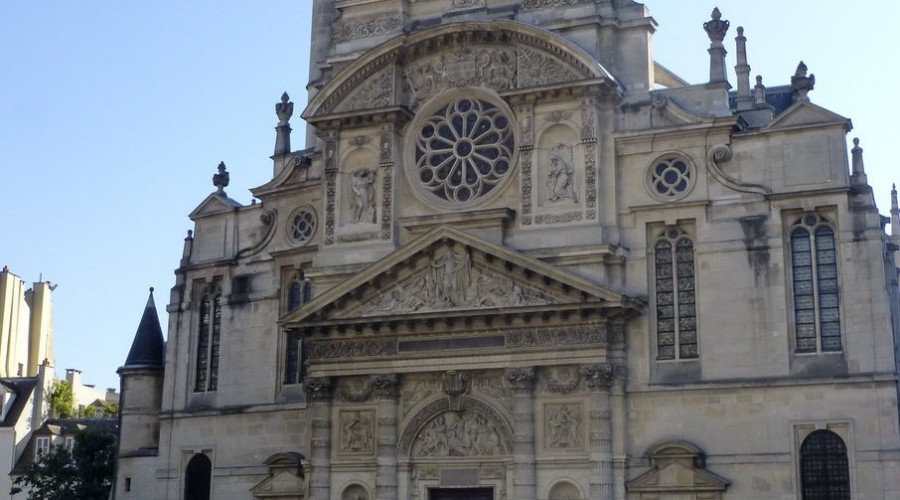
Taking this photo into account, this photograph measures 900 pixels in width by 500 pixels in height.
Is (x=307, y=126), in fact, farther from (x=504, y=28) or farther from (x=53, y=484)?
(x=53, y=484)

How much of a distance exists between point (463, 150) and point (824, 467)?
10.7 meters

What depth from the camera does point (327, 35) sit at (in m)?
34.8

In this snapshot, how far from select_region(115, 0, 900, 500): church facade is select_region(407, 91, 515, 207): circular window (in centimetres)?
6

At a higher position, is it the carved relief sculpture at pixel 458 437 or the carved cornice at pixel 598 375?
the carved cornice at pixel 598 375

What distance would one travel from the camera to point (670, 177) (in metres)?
28.3

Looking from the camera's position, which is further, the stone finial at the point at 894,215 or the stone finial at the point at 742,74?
the stone finial at the point at 894,215

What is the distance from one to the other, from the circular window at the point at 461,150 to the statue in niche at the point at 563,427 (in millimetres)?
5270

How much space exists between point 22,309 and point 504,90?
150 ft

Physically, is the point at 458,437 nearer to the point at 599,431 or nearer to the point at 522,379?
the point at 522,379

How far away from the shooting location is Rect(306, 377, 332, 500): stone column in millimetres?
29406

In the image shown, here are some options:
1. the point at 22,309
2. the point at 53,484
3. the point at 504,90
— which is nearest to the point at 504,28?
the point at 504,90

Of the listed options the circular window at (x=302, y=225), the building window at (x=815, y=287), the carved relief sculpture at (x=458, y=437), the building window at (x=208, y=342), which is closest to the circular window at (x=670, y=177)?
the building window at (x=815, y=287)

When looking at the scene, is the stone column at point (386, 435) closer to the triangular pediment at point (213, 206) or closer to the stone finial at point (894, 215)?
the triangular pediment at point (213, 206)

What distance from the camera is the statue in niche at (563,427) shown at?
2747 centimetres
